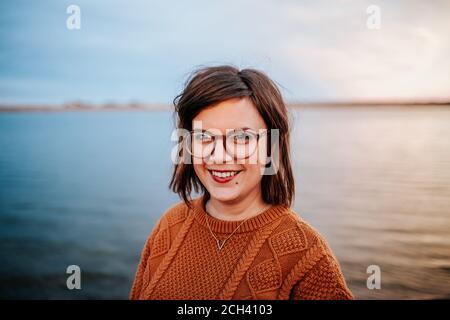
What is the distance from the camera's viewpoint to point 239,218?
1.29 meters

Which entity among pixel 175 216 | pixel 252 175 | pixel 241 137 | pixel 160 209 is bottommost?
pixel 160 209

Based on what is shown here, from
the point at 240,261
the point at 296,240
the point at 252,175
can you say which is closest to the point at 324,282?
the point at 296,240

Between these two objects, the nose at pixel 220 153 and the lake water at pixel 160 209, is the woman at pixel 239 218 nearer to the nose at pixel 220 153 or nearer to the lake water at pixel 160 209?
the nose at pixel 220 153

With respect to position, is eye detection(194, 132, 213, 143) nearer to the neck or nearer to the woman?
the woman

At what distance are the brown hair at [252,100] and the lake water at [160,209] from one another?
0.33 metres

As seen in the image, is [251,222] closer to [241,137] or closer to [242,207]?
[242,207]

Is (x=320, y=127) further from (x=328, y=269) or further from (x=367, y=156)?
(x=328, y=269)

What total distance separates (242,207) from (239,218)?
0.11 ft

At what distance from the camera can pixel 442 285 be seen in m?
2.38

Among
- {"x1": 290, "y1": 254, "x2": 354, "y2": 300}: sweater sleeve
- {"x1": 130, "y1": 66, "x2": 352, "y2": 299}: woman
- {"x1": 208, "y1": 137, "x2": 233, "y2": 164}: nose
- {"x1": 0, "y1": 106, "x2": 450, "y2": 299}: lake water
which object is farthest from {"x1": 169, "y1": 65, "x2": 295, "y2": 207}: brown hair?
{"x1": 0, "y1": 106, "x2": 450, "y2": 299}: lake water

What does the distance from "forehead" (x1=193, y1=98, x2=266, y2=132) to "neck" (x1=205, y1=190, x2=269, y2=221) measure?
22cm

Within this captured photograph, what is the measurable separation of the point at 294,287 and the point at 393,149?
431 centimetres

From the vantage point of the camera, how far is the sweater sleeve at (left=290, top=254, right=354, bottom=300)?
1.14m
